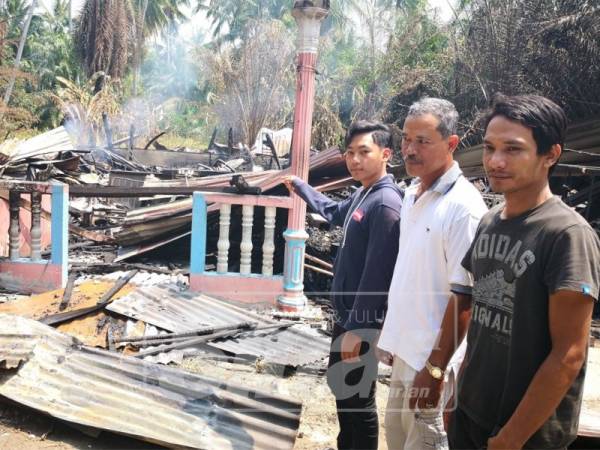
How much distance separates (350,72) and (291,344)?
18940mm

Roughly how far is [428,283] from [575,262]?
702 mm

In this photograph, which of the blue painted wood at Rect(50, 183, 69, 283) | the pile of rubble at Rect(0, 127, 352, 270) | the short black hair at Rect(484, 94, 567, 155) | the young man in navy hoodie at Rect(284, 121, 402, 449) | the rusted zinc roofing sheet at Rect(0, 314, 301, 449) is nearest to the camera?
the short black hair at Rect(484, 94, 567, 155)

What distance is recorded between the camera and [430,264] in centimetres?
197

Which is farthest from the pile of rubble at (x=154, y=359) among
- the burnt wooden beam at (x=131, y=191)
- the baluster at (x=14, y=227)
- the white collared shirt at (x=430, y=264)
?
the white collared shirt at (x=430, y=264)

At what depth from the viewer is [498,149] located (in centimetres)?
158

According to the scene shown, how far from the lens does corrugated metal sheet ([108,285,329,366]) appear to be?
13.9ft

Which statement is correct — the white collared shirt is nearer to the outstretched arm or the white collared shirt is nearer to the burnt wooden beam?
the outstretched arm

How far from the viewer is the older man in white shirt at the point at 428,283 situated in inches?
73.8

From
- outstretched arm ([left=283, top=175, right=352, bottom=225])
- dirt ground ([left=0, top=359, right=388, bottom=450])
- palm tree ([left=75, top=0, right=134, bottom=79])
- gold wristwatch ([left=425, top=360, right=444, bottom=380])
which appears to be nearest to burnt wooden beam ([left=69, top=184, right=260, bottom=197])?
outstretched arm ([left=283, top=175, right=352, bottom=225])

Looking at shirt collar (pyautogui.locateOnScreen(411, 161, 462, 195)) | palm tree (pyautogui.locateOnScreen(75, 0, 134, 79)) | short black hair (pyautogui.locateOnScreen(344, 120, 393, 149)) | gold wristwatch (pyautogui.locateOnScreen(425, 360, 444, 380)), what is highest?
palm tree (pyautogui.locateOnScreen(75, 0, 134, 79))

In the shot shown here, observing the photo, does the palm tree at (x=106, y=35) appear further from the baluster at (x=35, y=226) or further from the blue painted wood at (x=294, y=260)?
the blue painted wood at (x=294, y=260)

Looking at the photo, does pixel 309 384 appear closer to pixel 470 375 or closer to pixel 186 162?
pixel 470 375

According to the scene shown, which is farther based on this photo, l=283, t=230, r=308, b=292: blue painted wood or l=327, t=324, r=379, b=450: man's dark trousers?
l=283, t=230, r=308, b=292: blue painted wood

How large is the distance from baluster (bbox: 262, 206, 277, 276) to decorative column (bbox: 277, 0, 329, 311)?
0.23m
